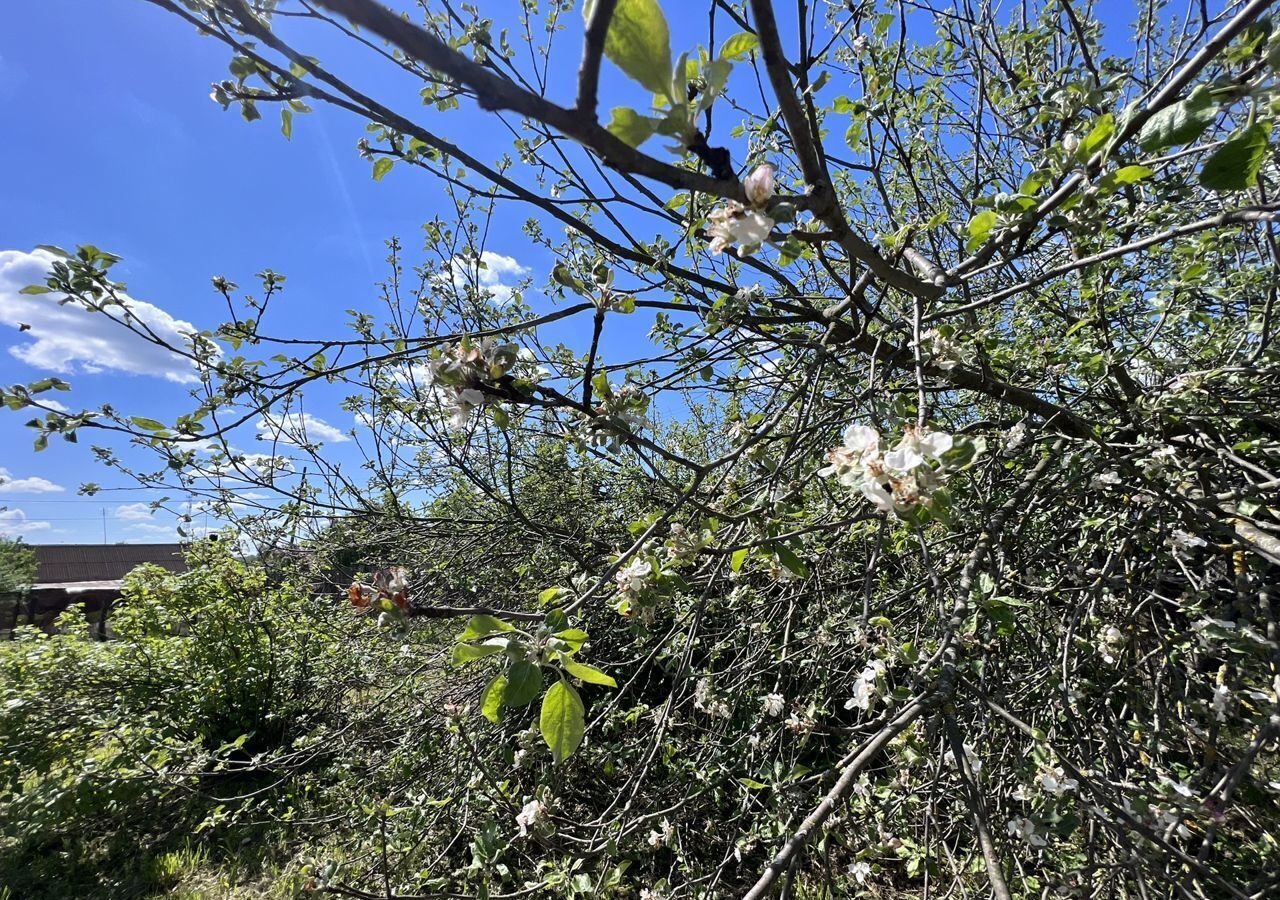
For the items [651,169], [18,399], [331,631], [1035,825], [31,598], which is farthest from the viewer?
[31,598]

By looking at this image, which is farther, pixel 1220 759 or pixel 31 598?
pixel 31 598

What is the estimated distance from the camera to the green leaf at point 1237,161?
0.75m

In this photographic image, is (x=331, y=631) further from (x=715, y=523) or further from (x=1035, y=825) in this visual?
(x=1035, y=825)

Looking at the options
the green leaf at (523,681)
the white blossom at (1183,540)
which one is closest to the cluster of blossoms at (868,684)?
the green leaf at (523,681)

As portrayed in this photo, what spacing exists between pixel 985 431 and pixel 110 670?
705 centimetres

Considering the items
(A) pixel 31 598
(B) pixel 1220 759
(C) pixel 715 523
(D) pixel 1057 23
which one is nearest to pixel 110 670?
(C) pixel 715 523

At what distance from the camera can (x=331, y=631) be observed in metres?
4.97

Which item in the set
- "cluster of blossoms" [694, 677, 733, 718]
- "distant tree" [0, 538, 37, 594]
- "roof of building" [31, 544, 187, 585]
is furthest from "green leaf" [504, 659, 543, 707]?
"roof of building" [31, 544, 187, 585]

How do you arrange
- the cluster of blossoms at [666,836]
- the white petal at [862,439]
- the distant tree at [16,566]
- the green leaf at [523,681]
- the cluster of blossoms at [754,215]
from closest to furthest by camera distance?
1. the cluster of blossoms at [754,215]
2. the green leaf at [523,681]
3. the white petal at [862,439]
4. the cluster of blossoms at [666,836]
5. the distant tree at [16,566]

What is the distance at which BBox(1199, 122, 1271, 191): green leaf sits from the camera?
75 cm

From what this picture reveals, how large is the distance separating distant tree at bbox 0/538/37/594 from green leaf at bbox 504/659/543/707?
22.4 meters

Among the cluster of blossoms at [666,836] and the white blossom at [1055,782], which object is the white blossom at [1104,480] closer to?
the white blossom at [1055,782]

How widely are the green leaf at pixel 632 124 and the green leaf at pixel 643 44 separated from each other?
0.03 m

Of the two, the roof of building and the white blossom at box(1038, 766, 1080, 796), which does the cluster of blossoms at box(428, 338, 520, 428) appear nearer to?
the white blossom at box(1038, 766, 1080, 796)
